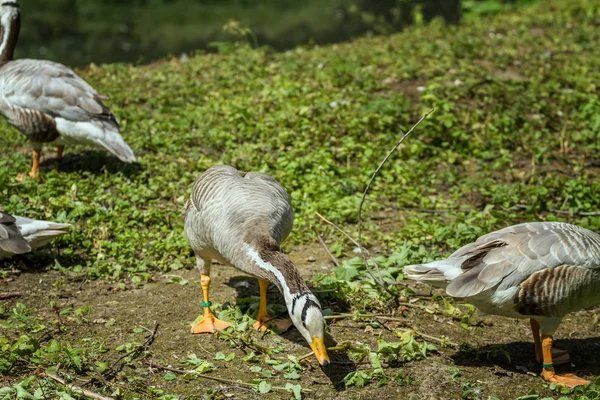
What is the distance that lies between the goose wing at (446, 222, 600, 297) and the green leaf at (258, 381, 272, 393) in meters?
1.38

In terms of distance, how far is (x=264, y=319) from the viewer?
17.9 ft

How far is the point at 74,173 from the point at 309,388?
4.54 metres

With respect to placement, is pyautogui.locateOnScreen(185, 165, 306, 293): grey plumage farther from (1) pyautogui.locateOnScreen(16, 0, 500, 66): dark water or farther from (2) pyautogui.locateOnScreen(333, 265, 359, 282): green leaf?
(1) pyautogui.locateOnScreen(16, 0, 500, 66): dark water

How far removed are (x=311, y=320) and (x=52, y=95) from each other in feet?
17.1

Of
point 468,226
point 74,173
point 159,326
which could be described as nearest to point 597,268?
point 468,226

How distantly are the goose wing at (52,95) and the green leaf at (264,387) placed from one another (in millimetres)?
4527

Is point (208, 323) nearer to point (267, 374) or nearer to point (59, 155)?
point (267, 374)

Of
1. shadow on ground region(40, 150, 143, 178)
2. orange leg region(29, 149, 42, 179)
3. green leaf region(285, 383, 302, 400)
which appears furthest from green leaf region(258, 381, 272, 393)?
orange leg region(29, 149, 42, 179)

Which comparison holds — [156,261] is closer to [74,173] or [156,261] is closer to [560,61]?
[74,173]

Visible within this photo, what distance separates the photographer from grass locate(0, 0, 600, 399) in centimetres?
501

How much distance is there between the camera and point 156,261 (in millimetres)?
6562

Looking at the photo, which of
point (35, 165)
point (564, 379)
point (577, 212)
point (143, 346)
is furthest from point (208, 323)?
point (577, 212)

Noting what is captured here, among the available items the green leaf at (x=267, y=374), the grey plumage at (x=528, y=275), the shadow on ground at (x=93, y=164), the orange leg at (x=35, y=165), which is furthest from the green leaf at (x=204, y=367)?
the orange leg at (x=35, y=165)

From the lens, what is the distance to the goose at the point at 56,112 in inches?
314
